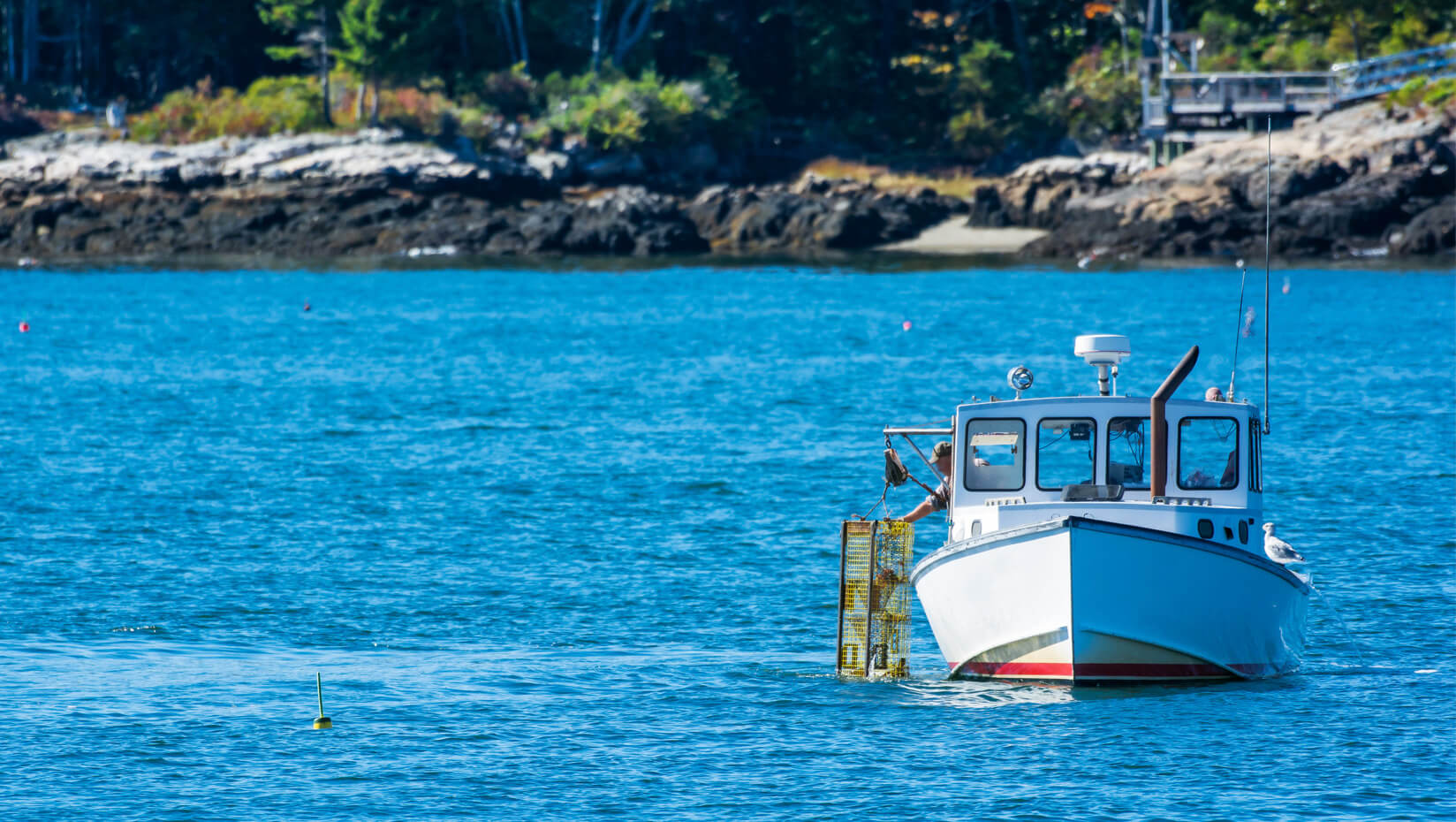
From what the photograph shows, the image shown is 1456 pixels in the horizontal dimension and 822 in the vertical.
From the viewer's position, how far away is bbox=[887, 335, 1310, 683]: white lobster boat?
54.3 feet

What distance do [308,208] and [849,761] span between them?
266 feet

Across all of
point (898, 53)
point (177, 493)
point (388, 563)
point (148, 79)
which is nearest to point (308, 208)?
point (148, 79)

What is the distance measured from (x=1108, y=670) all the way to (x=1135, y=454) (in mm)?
2556

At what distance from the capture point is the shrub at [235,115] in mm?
96188

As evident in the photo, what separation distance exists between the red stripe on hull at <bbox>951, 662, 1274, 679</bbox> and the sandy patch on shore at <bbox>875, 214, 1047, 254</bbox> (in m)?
69.5

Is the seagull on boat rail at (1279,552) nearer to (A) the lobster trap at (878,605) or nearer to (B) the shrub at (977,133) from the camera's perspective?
(A) the lobster trap at (878,605)

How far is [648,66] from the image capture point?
101312mm

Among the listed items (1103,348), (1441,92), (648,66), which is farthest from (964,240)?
(1103,348)

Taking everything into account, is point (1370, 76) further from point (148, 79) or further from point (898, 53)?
point (148, 79)

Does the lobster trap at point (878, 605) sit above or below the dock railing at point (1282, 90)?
below

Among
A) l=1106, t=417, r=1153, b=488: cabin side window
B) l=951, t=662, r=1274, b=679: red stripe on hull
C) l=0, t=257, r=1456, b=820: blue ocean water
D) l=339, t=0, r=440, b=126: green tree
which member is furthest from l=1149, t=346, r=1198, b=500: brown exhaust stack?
l=339, t=0, r=440, b=126: green tree

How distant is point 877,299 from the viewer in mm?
69250

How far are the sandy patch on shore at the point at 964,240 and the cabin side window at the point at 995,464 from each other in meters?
68.7

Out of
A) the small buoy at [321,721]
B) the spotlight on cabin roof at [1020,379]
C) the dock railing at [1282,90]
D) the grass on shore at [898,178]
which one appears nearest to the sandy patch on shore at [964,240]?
the grass on shore at [898,178]
